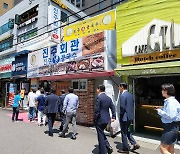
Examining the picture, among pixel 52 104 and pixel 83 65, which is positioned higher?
pixel 83 65

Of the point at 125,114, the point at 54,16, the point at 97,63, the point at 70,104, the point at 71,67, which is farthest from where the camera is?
the point at 54,16

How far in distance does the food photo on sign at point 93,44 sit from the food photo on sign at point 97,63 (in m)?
0.42

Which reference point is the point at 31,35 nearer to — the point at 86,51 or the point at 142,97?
the point at 86,51

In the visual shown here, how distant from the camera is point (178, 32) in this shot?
26.2ft

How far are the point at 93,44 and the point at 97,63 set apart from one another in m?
1.17

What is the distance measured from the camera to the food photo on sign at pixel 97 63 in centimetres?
1075

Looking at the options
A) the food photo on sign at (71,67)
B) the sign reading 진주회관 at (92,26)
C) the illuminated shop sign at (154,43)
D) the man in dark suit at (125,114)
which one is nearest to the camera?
the man in dark suit at (125,114)

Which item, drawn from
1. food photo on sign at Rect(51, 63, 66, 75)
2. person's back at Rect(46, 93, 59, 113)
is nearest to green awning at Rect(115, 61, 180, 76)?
person's back at Rect(46, 93, 59, 113)

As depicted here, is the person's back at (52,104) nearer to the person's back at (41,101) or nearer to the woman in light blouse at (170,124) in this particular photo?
the person's back at (41,101)

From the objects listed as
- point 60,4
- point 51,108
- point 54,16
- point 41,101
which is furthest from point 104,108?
point 60,4

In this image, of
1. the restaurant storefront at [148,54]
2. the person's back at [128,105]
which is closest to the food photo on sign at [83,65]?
the restaurant storefront at [148,54]

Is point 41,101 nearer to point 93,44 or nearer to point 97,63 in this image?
point 97,63

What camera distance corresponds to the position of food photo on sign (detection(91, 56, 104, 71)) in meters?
10.8

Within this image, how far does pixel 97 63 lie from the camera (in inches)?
434
